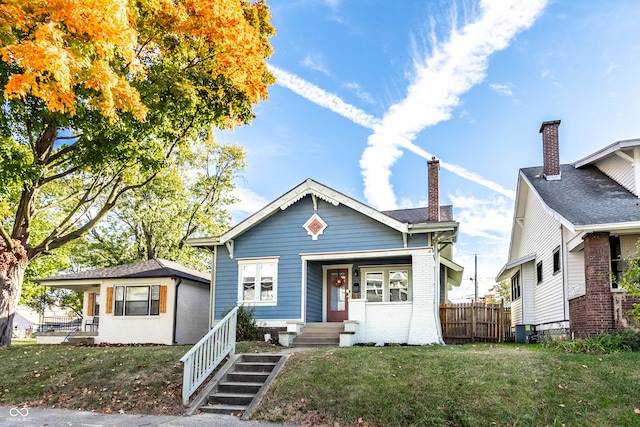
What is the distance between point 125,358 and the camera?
12.9 meters

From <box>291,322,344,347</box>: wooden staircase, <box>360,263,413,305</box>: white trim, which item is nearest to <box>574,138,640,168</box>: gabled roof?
<box>360,263,413,305</box>: white trim

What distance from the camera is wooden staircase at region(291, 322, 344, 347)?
16.0m

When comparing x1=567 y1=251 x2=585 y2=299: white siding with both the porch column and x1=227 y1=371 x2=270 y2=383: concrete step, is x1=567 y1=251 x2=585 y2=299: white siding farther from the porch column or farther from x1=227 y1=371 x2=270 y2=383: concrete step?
x1=227 y1=371 x2=270 y2=383: concrete step

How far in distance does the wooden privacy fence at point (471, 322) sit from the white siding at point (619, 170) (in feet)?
19.0

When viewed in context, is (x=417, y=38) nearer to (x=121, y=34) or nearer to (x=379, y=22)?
(x=379, y=22)

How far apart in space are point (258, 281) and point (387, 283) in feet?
14.7

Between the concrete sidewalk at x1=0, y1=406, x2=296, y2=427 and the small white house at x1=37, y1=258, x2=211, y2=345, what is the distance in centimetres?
975

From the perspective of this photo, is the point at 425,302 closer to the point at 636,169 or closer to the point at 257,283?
the point at 257,283

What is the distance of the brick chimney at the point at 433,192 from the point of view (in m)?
20.1

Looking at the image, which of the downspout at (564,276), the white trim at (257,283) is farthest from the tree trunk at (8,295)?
the downspout at (564,276)

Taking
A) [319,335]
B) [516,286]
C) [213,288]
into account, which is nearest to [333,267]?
[319,335]

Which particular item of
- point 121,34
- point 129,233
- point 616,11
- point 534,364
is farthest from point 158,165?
point 129,233

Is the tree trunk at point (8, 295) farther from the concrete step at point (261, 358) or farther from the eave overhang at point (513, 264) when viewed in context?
the eave overhang at point (513, 264)

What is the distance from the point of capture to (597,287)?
13125 millimetres
